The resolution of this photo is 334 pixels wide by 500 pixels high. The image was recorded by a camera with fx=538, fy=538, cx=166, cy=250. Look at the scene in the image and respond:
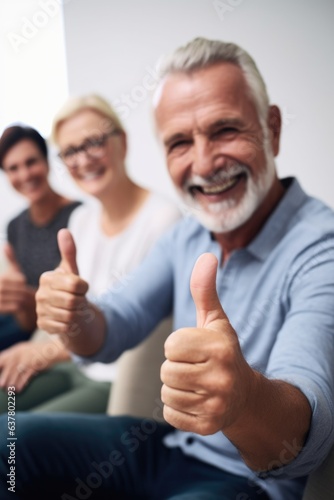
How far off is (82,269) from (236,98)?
0.46 m

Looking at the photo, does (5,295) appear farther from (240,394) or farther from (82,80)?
(240,394)

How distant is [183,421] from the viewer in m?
0.42

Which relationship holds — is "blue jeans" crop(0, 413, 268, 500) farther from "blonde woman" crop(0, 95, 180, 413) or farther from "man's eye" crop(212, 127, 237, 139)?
"man's eye" crop(212, 127, 237, 139)

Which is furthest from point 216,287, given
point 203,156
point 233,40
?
point 233,40

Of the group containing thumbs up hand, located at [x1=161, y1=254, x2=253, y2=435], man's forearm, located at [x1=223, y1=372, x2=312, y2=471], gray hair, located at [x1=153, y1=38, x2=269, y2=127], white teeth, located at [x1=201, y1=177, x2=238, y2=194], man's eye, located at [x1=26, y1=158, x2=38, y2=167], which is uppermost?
gray hair, located at [x1=153, y1=38, x2=269, y2=127]

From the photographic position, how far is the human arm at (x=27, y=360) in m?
1.01

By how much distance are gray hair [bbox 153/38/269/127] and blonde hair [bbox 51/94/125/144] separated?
0.90ft

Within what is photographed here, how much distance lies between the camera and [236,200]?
72 centimetres

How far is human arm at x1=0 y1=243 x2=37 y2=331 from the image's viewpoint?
1.10m

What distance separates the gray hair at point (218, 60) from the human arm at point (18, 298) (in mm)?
592

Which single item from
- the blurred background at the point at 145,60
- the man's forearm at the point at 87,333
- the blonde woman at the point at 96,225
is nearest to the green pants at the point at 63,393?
the blonde woman at the point at 96,225

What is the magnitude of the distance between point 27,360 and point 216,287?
0.55 m

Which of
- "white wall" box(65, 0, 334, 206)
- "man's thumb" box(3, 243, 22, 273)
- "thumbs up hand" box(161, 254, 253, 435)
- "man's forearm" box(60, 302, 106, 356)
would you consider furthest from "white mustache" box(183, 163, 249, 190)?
"man's thumb" box(3, 243, 22, 273)

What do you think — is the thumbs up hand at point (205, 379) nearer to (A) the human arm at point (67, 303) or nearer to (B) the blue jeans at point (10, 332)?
(A) the human arm at point (67, 303)
